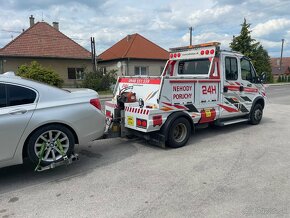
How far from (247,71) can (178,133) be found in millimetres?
3372

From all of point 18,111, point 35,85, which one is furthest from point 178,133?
point 18,111

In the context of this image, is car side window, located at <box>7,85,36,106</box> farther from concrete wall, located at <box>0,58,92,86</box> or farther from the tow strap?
concrete wall, located at <box>0,58,92,86</box>

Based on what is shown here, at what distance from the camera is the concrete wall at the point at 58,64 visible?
898 inches

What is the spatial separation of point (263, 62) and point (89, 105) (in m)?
41.7

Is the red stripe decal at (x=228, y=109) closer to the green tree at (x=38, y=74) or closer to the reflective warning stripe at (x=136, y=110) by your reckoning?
the reflective warning stripe at (x=136, y=110)

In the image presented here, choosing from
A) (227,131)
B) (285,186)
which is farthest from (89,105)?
(227,131)

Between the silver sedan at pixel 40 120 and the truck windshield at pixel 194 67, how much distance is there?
143 inches

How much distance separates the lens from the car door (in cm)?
381

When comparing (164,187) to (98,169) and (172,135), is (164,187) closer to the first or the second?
(98,169)

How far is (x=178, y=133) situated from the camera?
6.19 metres

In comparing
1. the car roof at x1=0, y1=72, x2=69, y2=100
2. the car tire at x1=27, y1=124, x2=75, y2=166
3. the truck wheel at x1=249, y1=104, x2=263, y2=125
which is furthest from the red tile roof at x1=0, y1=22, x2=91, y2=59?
the car tire at x1=27, y1=124, x2=75, y2=166

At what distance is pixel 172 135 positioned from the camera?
5.87 meters

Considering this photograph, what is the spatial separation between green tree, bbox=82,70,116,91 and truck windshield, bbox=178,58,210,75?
51.7 feet

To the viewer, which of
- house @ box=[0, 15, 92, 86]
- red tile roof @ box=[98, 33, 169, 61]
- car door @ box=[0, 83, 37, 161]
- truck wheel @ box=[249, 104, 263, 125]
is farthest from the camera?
red tile roof @ box=[98, 33, 169, 61]
